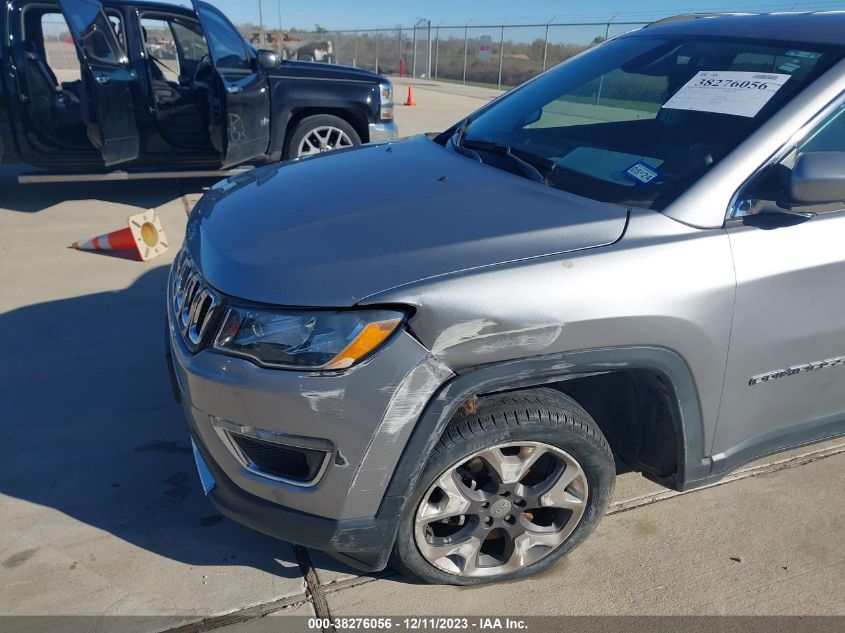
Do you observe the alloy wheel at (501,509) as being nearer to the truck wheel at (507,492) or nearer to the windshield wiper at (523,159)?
the truck wheel at (507,492)

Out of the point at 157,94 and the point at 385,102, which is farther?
the point at 385,102

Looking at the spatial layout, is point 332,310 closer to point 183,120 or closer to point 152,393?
point 152,393

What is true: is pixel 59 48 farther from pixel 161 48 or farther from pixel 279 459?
pixel 279 459

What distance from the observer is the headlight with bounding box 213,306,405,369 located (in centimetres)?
183

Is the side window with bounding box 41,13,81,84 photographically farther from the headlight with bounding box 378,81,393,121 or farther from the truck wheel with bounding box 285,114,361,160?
the headlight with bounding box 378,81,393,121

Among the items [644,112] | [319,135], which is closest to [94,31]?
[319,135]

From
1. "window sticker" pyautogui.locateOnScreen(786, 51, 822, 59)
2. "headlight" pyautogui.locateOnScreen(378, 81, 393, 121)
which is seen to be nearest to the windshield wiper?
"window sticker" pyautogui.locateOnScreen(786, 51, 822, 59)

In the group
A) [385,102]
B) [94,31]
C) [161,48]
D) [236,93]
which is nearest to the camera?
[94,31]

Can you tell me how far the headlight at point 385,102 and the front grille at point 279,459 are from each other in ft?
19.9

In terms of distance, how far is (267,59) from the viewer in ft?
22.2

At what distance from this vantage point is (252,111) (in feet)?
21.7

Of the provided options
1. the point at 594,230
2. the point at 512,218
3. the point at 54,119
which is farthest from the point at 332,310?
the point at 54,119

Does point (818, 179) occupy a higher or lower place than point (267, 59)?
higher

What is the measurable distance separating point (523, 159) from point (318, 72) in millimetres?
5143
